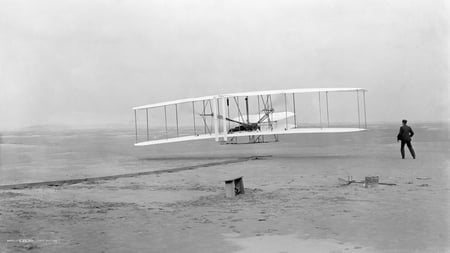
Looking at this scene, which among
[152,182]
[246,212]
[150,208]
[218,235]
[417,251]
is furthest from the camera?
[152,182]

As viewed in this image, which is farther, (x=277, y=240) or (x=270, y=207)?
(x=270, y=207)

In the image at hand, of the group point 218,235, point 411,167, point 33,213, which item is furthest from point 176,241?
point 411,167

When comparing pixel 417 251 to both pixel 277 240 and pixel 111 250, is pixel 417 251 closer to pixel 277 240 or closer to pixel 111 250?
pixel 277 240

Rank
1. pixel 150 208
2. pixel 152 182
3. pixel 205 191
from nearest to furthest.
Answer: pixel 150 208 < pixel 205 191 < pixel 152 182

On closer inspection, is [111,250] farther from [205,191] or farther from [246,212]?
[205,191]

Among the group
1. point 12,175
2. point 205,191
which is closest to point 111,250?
point 205,191

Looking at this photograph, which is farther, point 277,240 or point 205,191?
point 205,191

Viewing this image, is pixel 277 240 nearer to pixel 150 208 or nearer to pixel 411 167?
pixel 150 208

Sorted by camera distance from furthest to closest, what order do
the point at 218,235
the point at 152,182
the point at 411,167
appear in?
the point at 411,167 → the point at 152,182 → the point at 218,235

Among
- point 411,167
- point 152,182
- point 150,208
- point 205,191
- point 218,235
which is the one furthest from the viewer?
point 411,167
